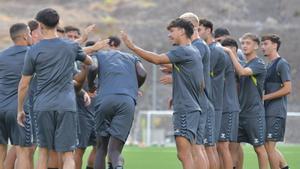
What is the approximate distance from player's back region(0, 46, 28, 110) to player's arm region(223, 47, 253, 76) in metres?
3.63

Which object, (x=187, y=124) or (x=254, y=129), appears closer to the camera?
(x=187, y=124)

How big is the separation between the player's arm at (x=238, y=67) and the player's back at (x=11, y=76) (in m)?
3.63

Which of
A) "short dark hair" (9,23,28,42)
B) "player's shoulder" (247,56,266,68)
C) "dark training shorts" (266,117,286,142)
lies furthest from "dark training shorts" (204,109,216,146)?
"short dark hair" (9,23,28,42)

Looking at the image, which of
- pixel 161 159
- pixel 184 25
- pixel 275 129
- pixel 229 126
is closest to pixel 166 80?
pixel 184 25

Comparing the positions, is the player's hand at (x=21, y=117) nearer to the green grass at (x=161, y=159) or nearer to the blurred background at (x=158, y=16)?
the green grass at (x=161, y=159)

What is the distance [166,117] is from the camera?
3591 centimetres

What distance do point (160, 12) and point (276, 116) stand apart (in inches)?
1622

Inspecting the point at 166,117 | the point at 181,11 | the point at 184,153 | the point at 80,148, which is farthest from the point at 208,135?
the point at 181,11

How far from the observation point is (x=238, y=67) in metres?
16.0

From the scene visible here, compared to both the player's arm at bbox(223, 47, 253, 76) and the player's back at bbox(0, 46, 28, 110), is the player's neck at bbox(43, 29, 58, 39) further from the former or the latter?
the player's arm at bbox(223, 47, 253, 76)

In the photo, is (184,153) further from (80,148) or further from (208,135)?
(80,148)

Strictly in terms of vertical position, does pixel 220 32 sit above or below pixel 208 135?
above

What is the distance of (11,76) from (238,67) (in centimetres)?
392

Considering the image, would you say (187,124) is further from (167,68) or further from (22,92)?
(22,92)
